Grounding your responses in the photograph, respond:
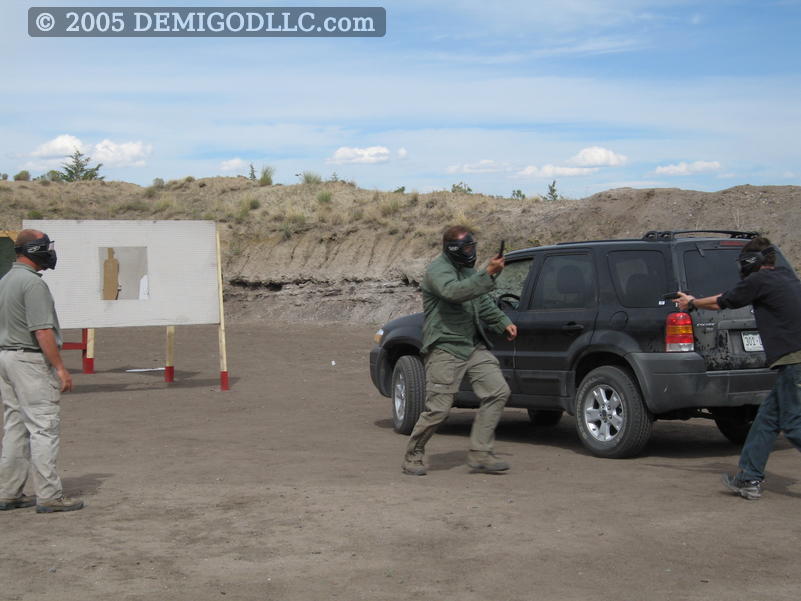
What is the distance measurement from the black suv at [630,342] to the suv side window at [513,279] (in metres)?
0.07

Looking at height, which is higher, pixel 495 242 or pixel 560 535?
pixel 495 242

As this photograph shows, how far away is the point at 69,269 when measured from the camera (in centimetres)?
1595

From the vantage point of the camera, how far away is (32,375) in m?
7.76

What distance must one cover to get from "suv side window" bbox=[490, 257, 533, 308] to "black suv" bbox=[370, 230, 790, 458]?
0.22ft

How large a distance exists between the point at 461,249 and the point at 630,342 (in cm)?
185

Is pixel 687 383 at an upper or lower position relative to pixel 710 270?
lower

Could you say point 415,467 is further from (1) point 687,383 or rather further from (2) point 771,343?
(2) point 771,343

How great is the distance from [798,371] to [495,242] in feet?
82.4

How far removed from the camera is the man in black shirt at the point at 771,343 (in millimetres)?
7770

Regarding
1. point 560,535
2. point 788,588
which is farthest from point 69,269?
point 788,588

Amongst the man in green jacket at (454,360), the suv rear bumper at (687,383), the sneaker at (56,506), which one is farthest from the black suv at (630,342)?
the sneaker at (56,506)

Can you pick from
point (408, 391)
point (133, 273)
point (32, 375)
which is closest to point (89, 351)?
point (133, 273)

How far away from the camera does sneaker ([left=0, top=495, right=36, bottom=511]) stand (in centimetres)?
797

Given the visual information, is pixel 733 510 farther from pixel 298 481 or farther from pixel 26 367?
pixel 26 367
